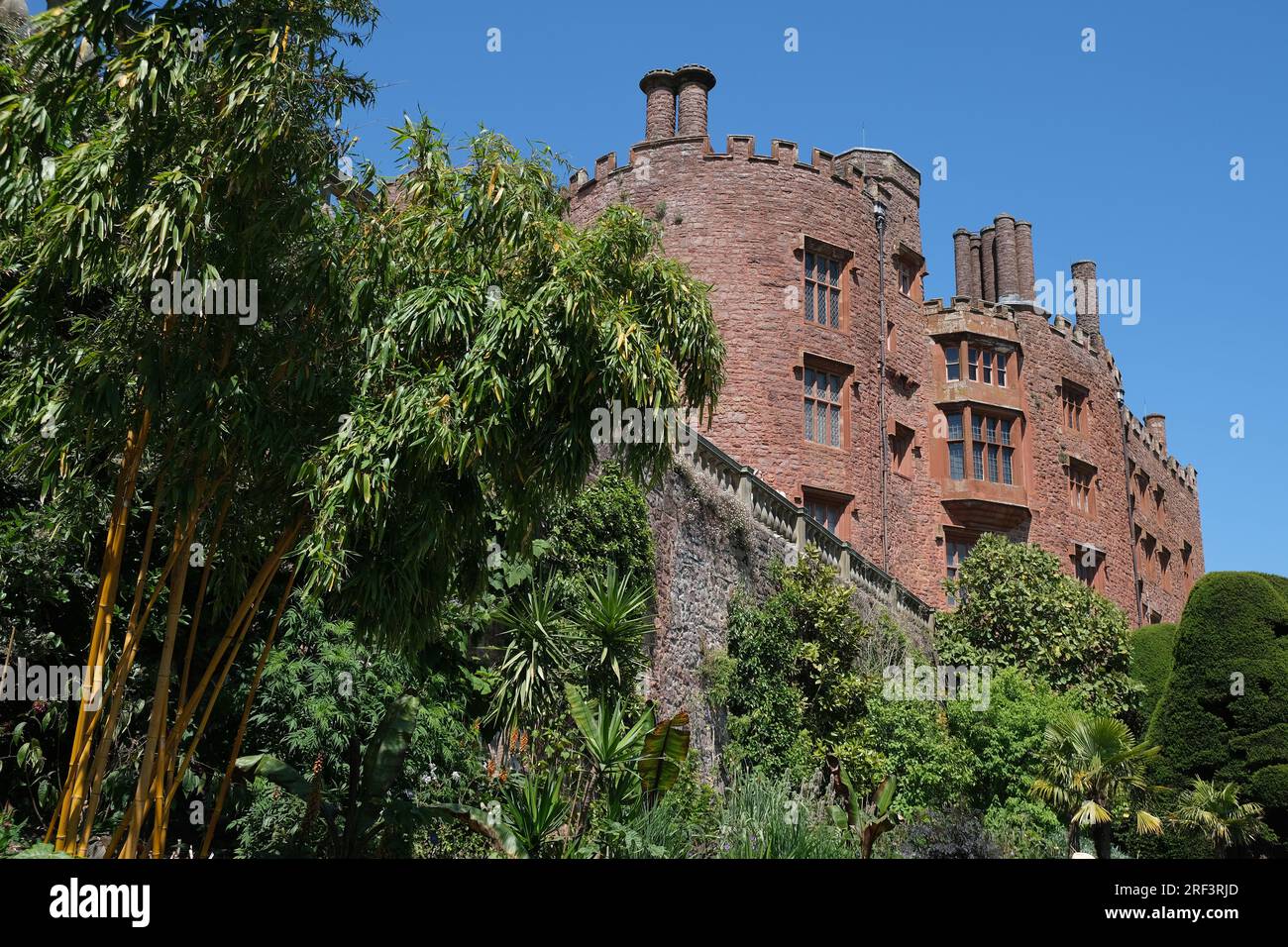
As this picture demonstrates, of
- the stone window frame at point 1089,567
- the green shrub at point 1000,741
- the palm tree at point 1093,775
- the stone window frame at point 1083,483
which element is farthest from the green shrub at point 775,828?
the stone window frame at point 1083,483

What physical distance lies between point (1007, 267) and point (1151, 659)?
1638cm

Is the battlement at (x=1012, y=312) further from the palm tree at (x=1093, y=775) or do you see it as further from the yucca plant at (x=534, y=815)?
the yucca plant at (x=534, y=815)

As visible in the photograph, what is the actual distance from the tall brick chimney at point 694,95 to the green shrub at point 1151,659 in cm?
1732

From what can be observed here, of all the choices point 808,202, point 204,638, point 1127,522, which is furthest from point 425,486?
Answer: point 1127,522

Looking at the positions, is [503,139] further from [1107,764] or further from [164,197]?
[1107,764]

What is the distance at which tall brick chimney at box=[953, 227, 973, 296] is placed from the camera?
41125 millimetres

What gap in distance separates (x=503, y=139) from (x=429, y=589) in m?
4.06

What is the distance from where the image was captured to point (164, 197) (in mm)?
8531

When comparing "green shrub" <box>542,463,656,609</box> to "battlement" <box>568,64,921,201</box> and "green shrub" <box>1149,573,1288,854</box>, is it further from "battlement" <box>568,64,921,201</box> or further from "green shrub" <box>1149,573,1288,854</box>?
"battlement" <box>568,64,921,201</box>

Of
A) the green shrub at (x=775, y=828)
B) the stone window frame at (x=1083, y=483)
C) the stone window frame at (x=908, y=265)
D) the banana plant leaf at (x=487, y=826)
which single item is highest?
the stone window frame at (x=908, y=265)

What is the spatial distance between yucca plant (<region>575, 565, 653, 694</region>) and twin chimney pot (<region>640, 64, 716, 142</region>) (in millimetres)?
18874

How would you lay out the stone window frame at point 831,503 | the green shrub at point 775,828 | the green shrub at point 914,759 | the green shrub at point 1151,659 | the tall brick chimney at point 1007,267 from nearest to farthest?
the green shrub at point 775,828 → the green shrub at point 914,759 → the green shrub at point 1151,659 → the stone window frame at point 831,503 → the tall brick chimney at point 1007,267

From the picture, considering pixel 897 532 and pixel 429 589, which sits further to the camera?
pixel 897 532

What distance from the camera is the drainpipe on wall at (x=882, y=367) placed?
31594 millimetres
